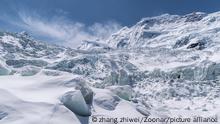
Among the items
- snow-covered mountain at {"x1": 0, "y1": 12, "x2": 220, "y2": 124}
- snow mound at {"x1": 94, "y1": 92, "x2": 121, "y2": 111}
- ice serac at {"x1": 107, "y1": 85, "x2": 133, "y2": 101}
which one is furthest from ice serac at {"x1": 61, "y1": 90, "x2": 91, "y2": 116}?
ice serac at {"x1": 107, "y1": 85, "x2": 133, "y2": 101}

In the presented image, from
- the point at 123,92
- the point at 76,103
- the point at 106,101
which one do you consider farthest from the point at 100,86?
the point at 76,103

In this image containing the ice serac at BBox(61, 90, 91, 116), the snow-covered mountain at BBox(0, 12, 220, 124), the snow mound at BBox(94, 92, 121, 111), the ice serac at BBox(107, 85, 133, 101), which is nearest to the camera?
the snow-covered mountain at BBox(0, 12, 220, 124)

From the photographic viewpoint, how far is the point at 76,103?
10.1m

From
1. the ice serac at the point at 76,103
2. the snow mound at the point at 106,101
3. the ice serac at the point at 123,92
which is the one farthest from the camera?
the ice serac at the point at 123,92

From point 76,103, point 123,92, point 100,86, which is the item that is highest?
point 100,86

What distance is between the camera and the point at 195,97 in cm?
2391

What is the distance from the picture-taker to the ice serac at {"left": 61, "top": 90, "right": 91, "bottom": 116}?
10.0 meters

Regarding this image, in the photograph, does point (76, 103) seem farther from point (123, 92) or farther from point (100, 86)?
point (100, 86)

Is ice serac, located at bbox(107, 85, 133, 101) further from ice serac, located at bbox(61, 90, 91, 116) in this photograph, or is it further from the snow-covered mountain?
ice serac, located at bbox(61, 90, 91, 116)

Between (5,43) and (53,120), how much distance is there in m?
40.1

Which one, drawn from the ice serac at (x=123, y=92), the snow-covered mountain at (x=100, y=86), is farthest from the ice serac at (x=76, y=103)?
the ice serac at (x=123, y=92)

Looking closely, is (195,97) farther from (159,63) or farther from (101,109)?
(159,63)

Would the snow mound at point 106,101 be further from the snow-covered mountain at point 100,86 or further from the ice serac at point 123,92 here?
the ice serac at point 123,92

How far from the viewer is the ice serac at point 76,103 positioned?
10016 millimetres
